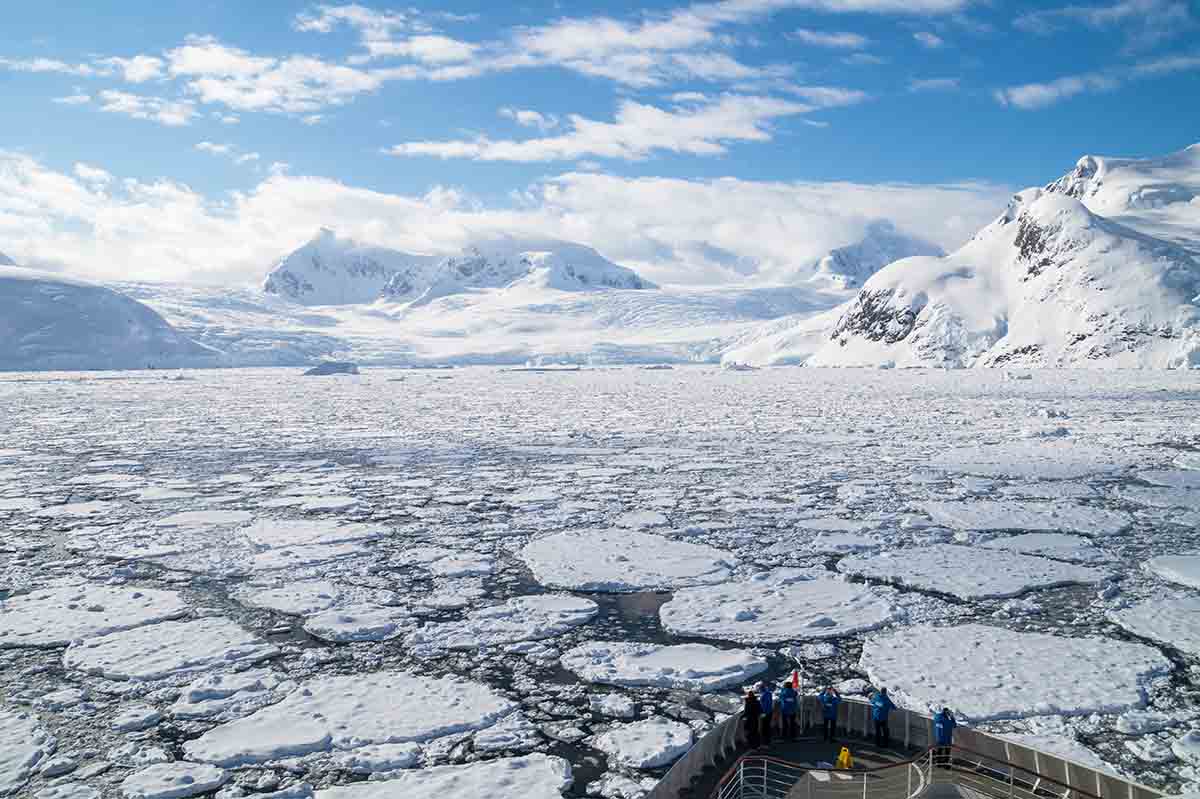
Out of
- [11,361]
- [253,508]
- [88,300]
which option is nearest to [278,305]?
[88,300]

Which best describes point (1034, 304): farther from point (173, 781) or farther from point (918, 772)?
point (173, 781)

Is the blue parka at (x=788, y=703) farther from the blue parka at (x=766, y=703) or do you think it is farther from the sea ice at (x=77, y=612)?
the sea ice at (x=77, y=612)

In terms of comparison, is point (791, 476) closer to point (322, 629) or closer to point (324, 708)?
point (322, 629)

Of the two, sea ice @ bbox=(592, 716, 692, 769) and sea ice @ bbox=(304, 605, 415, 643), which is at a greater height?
sea ice @ bbox=(304, 605, 415, 643)

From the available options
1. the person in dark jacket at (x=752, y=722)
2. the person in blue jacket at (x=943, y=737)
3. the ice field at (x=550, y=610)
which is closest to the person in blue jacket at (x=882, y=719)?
the person in blue jacket at (x=943, y=737)

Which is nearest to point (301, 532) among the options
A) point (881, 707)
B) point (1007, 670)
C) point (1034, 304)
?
point (881, 707)

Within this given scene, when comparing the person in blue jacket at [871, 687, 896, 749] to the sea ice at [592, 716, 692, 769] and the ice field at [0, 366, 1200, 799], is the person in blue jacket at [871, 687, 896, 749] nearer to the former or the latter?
the ice field at [0, 366, 1200, 799]

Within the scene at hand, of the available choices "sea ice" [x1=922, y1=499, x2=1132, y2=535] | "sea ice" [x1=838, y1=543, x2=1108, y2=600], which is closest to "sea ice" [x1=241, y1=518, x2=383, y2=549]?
"sea ice" [x1=838, y1=543, x2=1108, y2=600]
